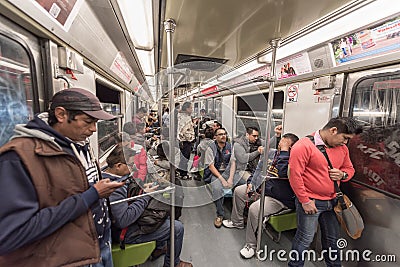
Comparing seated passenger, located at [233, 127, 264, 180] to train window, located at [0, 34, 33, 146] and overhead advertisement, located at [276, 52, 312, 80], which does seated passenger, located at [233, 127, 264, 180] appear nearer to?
overhead advertisement, located at [276, 52, 312, 80]

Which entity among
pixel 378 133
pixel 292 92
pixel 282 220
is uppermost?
pixel 292 92

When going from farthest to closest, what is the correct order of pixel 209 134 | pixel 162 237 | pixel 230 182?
pixel 209 134 → pixel 230 182 → pixel 162 237

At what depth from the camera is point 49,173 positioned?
0.68 meters

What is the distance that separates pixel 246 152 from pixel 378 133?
1.20 metres

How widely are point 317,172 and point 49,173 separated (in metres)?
1.77

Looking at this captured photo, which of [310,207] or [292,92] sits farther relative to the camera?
[292,92]

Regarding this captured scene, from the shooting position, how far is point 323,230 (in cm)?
172

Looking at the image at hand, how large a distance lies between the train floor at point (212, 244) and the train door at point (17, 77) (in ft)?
3.68

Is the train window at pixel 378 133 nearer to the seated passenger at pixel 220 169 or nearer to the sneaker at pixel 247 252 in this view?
the seated passenger at pixel 220 169

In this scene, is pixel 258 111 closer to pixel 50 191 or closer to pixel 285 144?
pixel 285 144

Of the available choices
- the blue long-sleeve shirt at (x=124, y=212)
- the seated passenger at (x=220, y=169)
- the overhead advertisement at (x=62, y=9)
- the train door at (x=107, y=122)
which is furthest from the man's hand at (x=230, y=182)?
the overhead advertisement at (x=62, y=9)

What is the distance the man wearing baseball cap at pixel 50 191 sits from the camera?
60 centimetres

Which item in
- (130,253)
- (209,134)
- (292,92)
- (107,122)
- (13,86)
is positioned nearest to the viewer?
(13,86)

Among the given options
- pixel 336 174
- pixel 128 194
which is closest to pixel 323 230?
pixel 336 174
